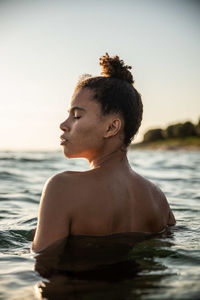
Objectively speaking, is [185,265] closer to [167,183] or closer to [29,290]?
[29,290]

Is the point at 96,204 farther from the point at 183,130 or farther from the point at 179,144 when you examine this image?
the point at 183,130


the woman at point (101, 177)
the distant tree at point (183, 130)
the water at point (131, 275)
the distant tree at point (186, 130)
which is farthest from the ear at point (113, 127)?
the distant tree at point (186, 130)

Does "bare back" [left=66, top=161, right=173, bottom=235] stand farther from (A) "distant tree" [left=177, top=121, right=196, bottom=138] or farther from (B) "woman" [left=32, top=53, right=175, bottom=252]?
(A) "distant tree" [left=177, top=121, right=196, bottom=138]

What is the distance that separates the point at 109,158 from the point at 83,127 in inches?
12.5

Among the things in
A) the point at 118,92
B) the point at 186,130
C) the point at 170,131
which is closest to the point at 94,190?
the point at 118,92

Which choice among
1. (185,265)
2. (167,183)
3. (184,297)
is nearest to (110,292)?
(184,297)

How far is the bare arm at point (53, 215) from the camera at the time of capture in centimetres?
247

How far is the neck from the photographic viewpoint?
9.32 feet

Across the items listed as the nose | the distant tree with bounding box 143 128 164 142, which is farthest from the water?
the distant tree with bounding box 143 128 164 142

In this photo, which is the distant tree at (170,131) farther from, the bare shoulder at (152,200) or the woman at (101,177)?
the woman at (101,177)

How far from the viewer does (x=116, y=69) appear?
2.94 meters

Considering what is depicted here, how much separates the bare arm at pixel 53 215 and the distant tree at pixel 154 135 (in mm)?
110157

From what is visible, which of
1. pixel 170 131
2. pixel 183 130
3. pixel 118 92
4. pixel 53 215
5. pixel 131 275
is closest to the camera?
pixel 131 275

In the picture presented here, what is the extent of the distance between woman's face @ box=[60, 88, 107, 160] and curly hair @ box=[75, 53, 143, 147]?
61mm
